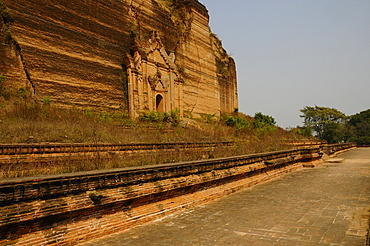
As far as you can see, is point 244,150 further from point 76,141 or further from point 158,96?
point 158,96

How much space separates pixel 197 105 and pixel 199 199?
23978mm

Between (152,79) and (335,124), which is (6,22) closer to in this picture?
(152,79)

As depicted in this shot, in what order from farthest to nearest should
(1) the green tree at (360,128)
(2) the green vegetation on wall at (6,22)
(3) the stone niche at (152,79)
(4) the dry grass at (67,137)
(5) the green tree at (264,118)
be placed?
1. (1) the green tree at (360,128)
2. (5) the green tree at (264,118)
3. (3) the stone niche at (152,79)
4. (2) the green vegetation on wall at (6,22)
5. (4) the dry grass at (67,137)

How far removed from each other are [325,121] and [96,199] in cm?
5933

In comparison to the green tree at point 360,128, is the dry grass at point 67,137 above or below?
below

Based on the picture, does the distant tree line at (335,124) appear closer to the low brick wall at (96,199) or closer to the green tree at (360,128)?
the green tree at (360,128)

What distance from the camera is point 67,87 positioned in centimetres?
1589

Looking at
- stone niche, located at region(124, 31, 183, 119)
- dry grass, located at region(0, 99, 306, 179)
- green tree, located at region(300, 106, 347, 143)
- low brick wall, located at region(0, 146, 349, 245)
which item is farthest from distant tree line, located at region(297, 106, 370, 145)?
low brick wall, located at region(0, 146, 349, 245)

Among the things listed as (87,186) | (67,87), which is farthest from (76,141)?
(67,87)

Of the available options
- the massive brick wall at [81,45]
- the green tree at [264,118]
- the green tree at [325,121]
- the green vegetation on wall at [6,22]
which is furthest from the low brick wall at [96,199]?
the green tree at [325,121]

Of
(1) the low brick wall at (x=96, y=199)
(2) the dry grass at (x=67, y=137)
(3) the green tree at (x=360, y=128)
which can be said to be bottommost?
(1) the low brick wall at (x=96, y=199)

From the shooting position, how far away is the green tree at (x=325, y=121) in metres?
54.9

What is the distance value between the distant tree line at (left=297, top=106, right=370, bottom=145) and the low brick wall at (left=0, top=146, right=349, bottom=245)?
50.3 metres

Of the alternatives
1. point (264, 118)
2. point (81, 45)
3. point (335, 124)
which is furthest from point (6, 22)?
point (335, 124)
